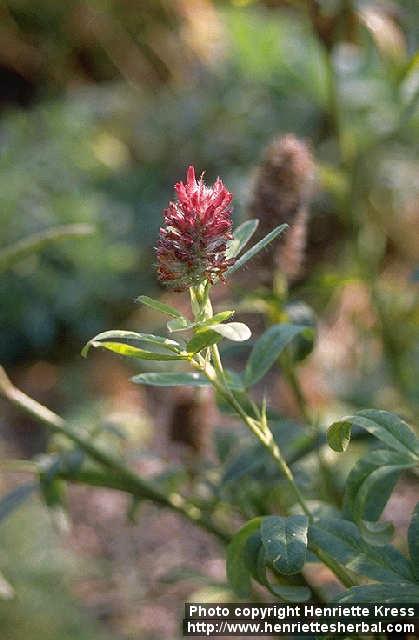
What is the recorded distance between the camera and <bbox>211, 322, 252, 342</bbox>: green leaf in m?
0.65

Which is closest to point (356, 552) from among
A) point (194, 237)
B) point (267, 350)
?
point (267, 350)

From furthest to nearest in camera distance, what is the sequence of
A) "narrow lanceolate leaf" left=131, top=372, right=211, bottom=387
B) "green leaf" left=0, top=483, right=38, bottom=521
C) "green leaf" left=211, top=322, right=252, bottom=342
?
1. "green leaf" left=0, top=483, right=38, bottom=521
2. "narrow lanceolate leaf" left=131, top=372, right=211, bottom=387
3. "green leaf" left=211, top=322, right=252, bottom=342

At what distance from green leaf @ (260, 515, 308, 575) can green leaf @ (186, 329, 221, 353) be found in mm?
167

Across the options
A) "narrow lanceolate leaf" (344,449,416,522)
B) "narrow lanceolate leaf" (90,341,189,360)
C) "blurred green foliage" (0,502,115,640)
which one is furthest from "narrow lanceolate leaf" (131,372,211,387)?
"blurred green foliage" (0,502,115,640)

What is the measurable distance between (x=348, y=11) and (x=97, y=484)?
0.75 meters

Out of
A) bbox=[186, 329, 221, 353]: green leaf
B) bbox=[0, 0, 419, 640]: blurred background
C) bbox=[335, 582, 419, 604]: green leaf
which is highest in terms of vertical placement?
bbox=[0, 0, 419, 640]: blurred background

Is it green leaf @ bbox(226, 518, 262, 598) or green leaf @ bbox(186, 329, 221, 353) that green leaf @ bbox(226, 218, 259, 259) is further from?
green leaf @ bbox(226, 518, 262, 598)

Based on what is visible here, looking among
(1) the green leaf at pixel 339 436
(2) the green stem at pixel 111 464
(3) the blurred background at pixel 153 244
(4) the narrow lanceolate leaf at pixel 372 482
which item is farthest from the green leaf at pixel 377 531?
(3) the blurred background at pixel 153 244

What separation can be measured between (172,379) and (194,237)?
15cm

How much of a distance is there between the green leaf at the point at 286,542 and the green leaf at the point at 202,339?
0.17 m

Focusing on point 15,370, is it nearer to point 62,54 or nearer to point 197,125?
point 197,125

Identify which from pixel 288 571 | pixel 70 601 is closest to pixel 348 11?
pixel 288 571

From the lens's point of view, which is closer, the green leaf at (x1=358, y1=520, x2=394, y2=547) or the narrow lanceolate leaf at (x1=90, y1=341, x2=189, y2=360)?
the narrow lanceolate leaf at (x1=90, y1=341, x2=189, y2=360)

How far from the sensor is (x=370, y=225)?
125 inches
